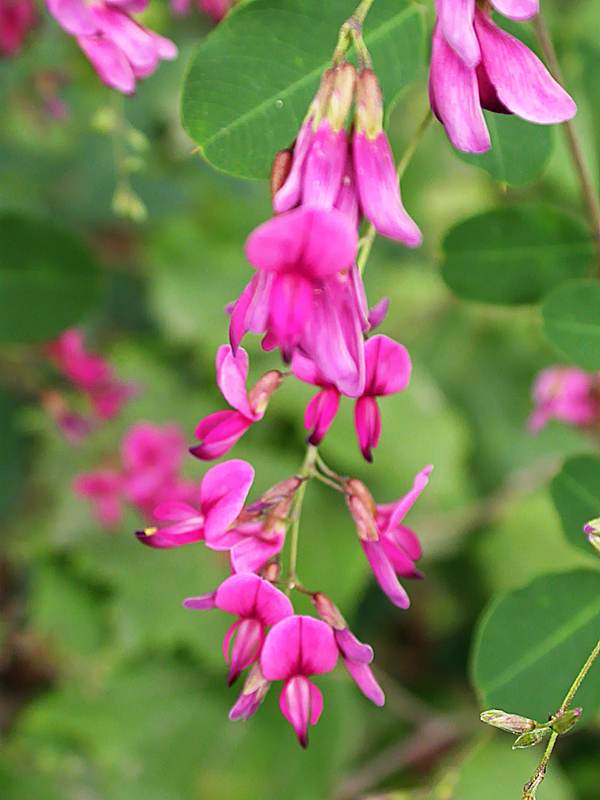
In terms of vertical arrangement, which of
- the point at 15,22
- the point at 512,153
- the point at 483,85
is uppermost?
the point at 483,85

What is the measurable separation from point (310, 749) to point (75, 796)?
1.34 feet

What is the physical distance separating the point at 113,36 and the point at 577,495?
0.53 metres

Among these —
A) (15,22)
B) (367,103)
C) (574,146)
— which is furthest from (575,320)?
(15,22)

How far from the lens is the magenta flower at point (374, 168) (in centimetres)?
58

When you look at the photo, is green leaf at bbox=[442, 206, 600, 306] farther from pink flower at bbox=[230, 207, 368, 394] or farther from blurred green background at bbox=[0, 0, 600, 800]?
blurred green background at bbox=[0, 0, 600, 800]

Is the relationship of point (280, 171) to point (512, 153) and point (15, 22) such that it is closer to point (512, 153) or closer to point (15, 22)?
point (512, 153)

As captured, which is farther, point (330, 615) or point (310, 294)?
point (330, 615)

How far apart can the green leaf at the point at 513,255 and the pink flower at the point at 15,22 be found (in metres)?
0.59

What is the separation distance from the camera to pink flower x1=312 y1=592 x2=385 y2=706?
2.19 feet

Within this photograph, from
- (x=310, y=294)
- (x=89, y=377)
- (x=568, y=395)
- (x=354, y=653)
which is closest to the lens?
(x=310, y=294)

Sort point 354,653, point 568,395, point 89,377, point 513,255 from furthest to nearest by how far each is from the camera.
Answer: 1. point 89,377
2. point 568,395
3. point 513,255
4. point 354,653

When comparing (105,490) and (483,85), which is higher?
(483,85)

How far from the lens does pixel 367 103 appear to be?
0.58m

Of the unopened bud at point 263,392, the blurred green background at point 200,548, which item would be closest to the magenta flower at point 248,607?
the unopened bud at point 263,392
